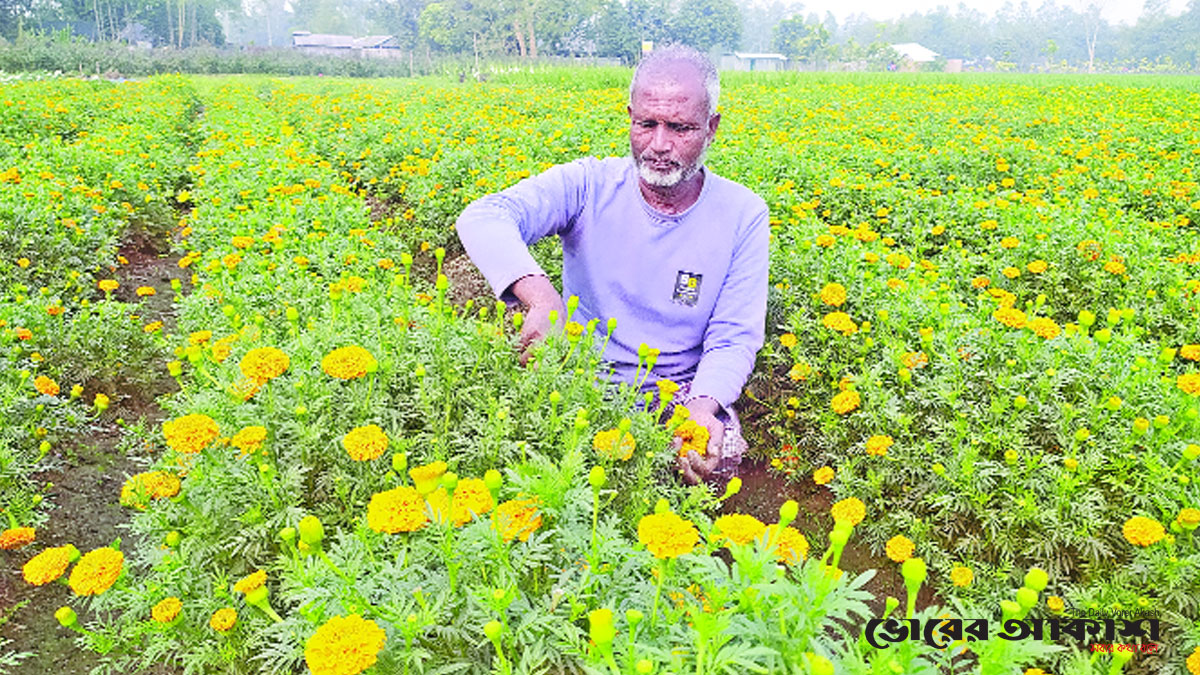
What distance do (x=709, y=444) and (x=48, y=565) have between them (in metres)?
1.72

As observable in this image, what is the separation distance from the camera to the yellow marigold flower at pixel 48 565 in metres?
1.61

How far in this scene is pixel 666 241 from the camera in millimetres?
2822

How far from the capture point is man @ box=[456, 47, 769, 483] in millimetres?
2596

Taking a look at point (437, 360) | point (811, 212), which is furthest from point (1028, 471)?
point (811, 212)

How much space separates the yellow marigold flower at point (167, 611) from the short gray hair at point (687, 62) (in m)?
2.03

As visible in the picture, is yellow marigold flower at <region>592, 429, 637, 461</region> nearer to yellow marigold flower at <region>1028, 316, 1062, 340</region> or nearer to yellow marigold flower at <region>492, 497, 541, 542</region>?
yellow marigold flower at <region>492, 497, 541, 542</region>

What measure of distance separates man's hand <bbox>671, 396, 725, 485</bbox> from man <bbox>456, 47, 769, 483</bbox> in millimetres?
122

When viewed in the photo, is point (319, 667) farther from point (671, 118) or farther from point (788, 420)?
point (788, 420)

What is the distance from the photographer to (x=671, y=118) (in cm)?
252

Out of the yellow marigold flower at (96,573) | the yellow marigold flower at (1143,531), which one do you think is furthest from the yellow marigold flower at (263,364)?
the yellow marigold flower at (1143,531)

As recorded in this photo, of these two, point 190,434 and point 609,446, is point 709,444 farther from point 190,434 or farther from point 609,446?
point 190,434

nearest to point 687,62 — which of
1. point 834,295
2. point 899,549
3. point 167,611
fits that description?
point 834,295

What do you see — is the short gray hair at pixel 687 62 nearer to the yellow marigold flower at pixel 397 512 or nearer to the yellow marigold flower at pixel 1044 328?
the yellow marigold flower at pixel 1044 328

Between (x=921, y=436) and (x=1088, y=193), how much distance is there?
3626 mm
